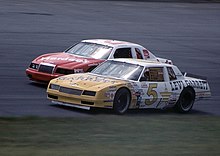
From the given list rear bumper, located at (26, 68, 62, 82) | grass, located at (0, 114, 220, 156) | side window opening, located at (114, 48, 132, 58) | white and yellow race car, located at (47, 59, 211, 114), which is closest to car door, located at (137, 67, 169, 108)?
white and yellow race car, located at (47, 59, 211, 114)

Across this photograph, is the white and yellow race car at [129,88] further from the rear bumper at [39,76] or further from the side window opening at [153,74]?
the rear bumper at [39,76]

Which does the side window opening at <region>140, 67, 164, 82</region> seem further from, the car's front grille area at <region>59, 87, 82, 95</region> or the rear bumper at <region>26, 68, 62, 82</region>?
the rear bumper at <region>26, 68, 62, 82</region>

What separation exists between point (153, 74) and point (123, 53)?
11.4ft

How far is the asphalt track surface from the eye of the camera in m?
18.9

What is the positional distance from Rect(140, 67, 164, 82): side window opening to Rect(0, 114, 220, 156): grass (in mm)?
6136

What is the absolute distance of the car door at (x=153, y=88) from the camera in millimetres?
17269

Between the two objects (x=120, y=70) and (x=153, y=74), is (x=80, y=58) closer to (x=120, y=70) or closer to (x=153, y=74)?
(x=120, y=70)

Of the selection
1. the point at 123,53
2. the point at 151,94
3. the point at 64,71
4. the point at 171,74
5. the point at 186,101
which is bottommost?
the point at 186,101

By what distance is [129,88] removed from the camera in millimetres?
16938
